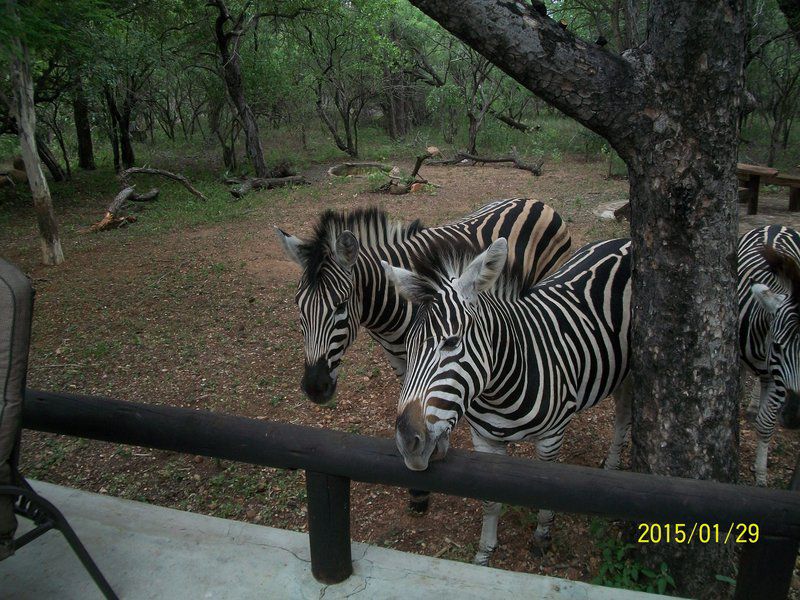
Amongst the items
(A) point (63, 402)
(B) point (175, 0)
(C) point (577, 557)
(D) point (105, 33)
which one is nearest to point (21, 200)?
(D) point (105, 33)

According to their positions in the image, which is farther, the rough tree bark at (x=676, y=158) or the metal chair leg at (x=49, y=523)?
the rough tree bark at (x=676, y=158)

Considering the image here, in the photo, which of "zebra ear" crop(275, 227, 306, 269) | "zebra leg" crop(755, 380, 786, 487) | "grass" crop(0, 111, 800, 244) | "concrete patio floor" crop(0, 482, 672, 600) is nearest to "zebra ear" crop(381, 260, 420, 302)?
"zebra ear" crop(275, 227, 306, 269)

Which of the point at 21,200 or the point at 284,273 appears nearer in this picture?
the point at 284,273

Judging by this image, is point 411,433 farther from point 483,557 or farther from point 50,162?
point 50,162

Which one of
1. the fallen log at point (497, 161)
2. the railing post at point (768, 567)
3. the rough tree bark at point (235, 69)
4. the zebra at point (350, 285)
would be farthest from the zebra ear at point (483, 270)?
the rough tree bark at point (235, 69)

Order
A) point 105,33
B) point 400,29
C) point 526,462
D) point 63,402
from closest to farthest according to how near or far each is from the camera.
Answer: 1. point 526,462
2. point 63,402
3. point 105,33
4. point 400,29

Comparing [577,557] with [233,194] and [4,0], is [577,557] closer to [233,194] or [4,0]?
[4,0]

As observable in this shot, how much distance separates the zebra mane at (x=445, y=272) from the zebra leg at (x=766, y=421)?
1.83 metres

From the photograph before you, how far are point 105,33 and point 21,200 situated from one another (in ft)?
15.4

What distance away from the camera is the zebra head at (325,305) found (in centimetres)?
307

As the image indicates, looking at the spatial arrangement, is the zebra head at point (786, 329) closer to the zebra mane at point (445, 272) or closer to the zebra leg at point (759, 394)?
the zebra leg at point (759, 394)

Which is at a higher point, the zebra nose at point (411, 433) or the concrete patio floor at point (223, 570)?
the zebra nose at point (411, 433)

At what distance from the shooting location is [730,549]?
9.11ft

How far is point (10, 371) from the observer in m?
2.16
